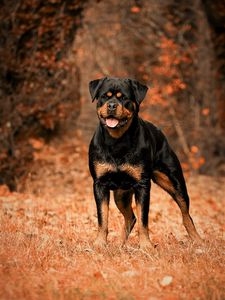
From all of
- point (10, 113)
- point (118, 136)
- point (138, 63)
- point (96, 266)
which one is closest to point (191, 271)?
point (96, 266)

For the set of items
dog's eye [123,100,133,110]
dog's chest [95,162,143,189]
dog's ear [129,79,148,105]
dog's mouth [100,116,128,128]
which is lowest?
dog's chest [95,162,143,189]

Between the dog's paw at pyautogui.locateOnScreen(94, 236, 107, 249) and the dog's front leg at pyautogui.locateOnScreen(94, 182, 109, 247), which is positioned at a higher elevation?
the dog's front leg at pyautogui.locateOnScreen(94, 182, 109, 247)

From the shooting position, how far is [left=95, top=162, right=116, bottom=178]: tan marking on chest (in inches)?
227

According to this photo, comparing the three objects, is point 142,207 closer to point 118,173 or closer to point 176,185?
point 118,173

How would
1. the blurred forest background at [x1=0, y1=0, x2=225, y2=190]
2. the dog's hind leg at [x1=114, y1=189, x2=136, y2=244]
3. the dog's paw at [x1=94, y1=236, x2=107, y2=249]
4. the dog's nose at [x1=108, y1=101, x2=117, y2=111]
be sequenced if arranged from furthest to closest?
1. the blurred forest background at [x1=0, y1=0, x2=225, y2=190]
2. the dog's hind leg at [x1=114, y1=189, x2=136, y2=244]
3. the dog's paw at [x1=94, y1=236, x2=107, y2=249]
4. the dog's nose at [x1=108, y1=101, x2=117, y2=111]

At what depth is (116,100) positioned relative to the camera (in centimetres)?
566

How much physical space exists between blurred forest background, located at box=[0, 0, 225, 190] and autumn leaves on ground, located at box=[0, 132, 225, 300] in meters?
2.35

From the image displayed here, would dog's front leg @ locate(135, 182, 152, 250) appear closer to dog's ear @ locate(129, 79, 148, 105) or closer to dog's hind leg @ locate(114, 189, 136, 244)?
dog's hind leg @ locate(114, 189, 136, 244)

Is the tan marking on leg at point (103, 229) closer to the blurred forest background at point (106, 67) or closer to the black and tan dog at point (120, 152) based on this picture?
the black and tan dog at point (120, 152)

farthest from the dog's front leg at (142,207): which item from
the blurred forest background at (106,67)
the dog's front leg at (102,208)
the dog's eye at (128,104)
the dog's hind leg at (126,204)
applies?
the blurred forest background at (106,67)

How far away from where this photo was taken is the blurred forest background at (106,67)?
10727 mm

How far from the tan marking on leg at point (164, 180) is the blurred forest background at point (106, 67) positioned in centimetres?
463

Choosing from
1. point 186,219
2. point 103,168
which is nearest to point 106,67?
point 186,219

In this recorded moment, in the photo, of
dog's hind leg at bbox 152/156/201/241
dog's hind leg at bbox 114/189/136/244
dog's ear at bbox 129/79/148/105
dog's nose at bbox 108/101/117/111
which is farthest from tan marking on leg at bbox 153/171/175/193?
dog's nose at bbox 108/101/117/111
